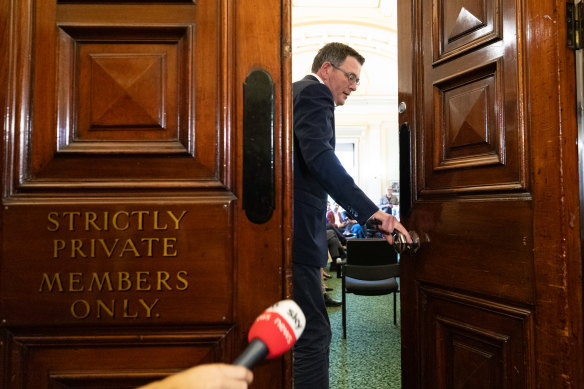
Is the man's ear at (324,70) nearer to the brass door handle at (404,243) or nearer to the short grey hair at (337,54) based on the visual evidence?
the short grey hair at (337,54)

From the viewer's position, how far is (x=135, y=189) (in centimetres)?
94

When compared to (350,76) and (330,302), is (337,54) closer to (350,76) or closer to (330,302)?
(350,76)

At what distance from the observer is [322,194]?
1.72 meters

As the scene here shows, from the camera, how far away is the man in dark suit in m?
1.58

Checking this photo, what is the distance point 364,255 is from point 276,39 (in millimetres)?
2977

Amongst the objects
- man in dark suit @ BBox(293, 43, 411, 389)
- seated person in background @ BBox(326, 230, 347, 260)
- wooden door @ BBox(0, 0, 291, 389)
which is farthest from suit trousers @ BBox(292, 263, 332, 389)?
seated person in background @ BBox(326, 230, 347, 260)

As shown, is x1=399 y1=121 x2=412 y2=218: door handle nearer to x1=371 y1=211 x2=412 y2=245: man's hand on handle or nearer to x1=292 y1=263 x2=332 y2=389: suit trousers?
x1=371 y1=211 x2=412 y2=245: man's hand on handle

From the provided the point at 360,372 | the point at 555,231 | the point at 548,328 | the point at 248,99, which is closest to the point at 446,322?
the point at 548,328

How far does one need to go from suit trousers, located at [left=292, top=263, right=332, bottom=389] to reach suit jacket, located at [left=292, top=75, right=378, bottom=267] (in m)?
0.07

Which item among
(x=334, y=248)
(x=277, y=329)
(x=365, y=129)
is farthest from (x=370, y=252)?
(x=365, y=129)

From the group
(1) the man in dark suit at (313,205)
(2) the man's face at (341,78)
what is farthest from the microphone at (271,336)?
(2) the man's face at (341,78)

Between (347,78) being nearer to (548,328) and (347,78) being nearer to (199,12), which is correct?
(199,12)

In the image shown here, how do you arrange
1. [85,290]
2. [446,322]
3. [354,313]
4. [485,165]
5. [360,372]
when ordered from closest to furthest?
[85,290] < [485,165] < [446,322] < [360,372] < [354,313]

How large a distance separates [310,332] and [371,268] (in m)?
2.10
